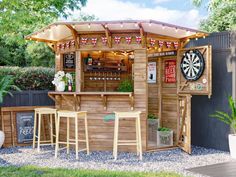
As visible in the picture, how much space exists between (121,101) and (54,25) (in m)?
1.95

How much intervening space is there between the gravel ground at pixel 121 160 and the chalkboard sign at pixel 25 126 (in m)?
0.62

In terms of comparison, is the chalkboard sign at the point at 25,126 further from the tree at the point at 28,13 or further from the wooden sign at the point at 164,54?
the wooden sign at the point at 164,54

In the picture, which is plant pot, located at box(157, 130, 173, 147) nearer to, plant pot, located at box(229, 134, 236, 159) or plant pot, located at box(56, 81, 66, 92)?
plant pot, located at box(229, 134, 236, 159)

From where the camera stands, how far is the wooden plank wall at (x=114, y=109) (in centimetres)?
635

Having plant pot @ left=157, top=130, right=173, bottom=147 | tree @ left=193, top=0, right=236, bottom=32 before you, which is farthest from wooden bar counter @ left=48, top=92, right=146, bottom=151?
tree @ left=193, top=0, right=236, bottom=32

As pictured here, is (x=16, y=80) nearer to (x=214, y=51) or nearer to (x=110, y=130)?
(x=110, y=130)

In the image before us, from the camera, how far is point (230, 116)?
21.3 feet

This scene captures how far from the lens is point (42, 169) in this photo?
506 cm

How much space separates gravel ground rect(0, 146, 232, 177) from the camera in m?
5.31

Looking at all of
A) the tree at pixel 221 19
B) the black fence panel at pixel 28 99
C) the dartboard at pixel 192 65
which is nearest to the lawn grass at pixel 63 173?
the dartboard at pixel 192 65

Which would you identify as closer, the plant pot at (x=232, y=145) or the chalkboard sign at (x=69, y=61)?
the plant pot at (x=232, y=145)

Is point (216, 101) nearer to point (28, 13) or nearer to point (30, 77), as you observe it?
point (30, 77)

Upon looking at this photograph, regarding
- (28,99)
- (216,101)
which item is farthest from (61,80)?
(216,101)

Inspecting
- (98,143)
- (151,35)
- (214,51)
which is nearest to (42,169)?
(98,143)
